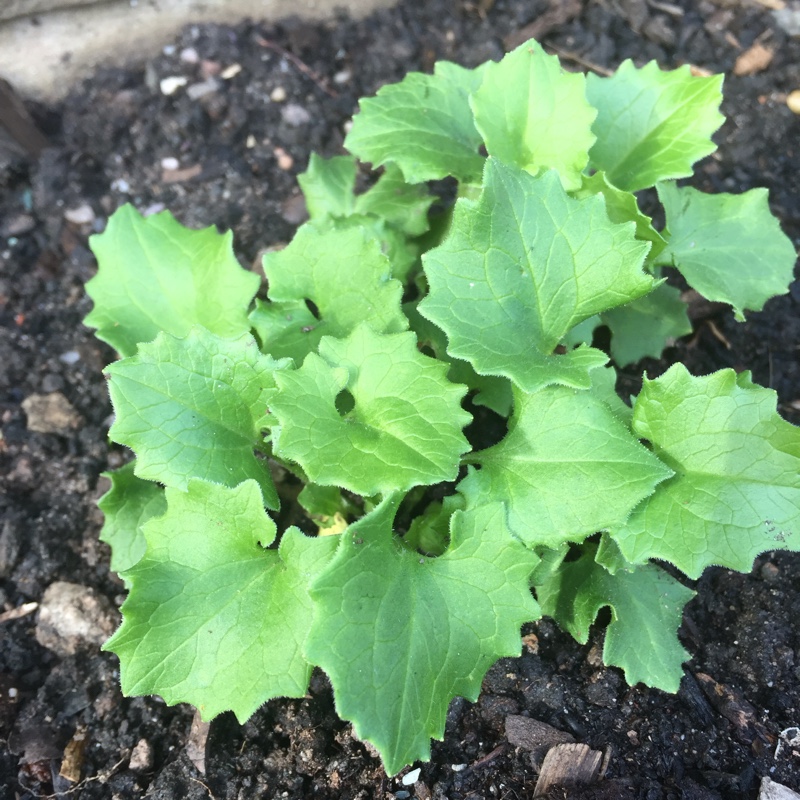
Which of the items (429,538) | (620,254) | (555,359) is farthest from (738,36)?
(429,538)

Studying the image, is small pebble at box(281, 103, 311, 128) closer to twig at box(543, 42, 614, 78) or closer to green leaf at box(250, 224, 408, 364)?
twig at box(543, 42, 614, 78)

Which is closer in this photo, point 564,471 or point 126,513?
point 564,471

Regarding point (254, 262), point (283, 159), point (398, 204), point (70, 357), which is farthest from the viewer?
point (283, 159)

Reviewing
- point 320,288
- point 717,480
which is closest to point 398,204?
point 320,288

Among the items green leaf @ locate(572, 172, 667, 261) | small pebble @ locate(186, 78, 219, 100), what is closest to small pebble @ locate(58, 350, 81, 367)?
small pebble @ locate(186, 78, 219, 100)

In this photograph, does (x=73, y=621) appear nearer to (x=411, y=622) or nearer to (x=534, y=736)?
(x=411, y=622)

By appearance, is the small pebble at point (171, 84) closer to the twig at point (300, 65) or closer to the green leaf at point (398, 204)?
the twig at point (300, 65)

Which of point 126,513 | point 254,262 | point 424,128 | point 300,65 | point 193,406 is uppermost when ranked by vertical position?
point 424,128
